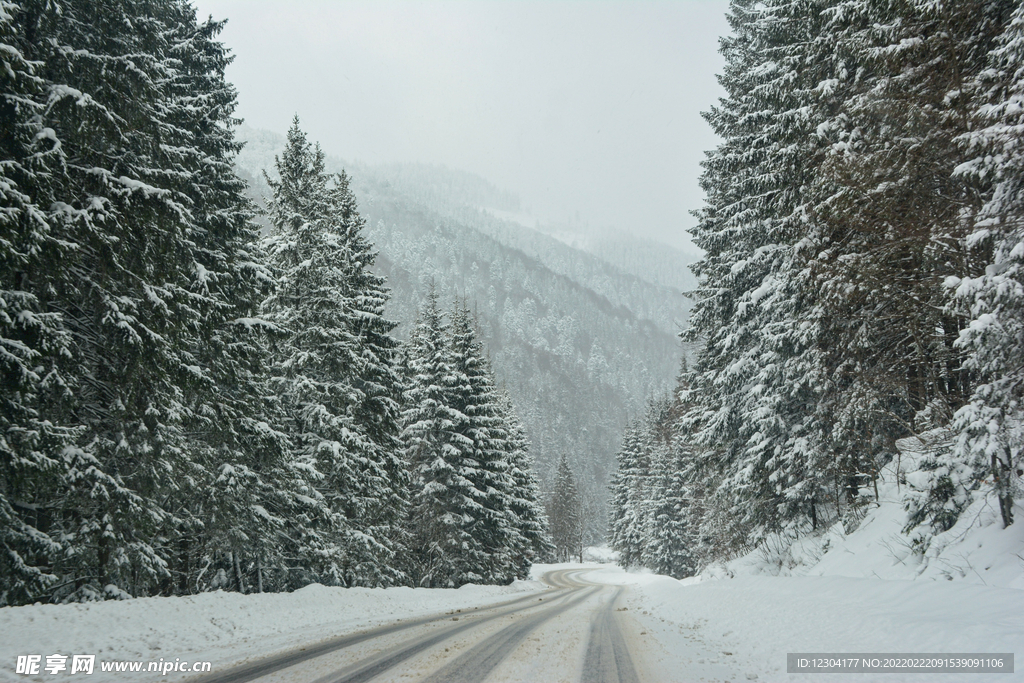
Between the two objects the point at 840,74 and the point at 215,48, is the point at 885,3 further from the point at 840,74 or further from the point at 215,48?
the point at 215,48

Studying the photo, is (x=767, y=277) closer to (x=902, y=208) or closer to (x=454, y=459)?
(x=902, y=208)

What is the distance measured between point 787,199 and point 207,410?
1607 centimetres

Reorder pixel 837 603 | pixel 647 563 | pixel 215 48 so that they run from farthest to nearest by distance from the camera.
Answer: pixel 647 563 → pixel 215 48 → pixel 837 603

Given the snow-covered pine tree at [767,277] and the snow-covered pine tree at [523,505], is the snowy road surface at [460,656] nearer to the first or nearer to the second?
the snow-covered pine tree at [767,277]

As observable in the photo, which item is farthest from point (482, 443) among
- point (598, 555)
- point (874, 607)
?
point (598, 555)

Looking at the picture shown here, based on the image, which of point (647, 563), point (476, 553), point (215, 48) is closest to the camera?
point (215, 48)

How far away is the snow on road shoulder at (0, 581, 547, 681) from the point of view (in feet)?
23.8

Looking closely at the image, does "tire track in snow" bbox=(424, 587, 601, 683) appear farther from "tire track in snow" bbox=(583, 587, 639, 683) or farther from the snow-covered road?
"tire track in snow" bbox=(583, 587, 639, 683)

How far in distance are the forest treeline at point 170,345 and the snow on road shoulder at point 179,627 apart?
1.71 metres

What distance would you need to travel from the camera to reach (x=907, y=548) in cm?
915

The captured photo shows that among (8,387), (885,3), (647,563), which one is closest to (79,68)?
(8,387)

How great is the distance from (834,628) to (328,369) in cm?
1585

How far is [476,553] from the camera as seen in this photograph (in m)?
26.0

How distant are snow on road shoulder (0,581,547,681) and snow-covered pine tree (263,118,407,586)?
4.17 metres
